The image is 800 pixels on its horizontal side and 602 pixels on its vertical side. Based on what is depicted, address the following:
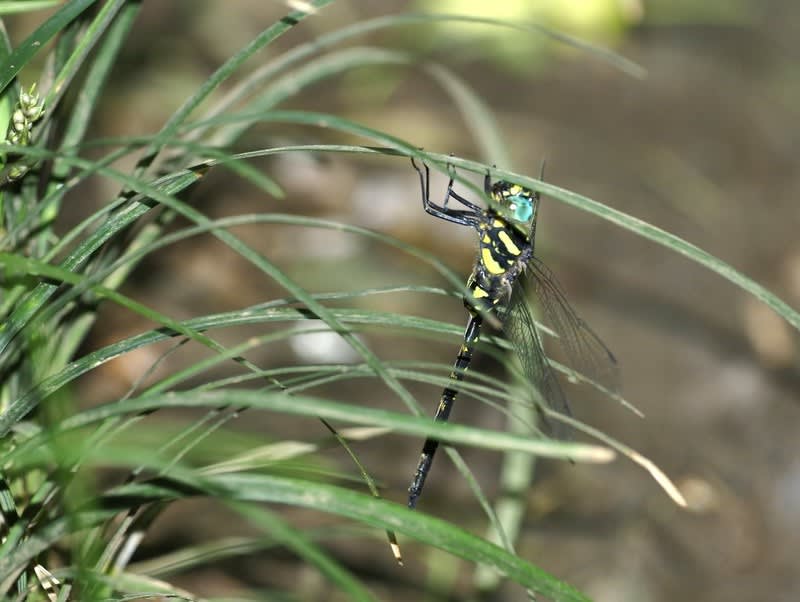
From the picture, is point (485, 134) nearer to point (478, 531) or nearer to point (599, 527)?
point (478, 531)

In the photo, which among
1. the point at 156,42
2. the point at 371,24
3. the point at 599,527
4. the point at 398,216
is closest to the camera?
the point at 371,24

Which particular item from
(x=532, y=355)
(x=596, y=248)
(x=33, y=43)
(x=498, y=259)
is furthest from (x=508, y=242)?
(x=596, y=248)

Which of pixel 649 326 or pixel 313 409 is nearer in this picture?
pixel 313 409

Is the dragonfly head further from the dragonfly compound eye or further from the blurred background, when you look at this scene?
the blurred background

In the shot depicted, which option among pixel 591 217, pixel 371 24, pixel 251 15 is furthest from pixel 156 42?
pixel 371 24

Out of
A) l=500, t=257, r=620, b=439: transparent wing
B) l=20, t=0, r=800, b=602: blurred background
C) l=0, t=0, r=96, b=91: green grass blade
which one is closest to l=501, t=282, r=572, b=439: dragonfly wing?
l=500, t=257, r=620, b=439: transparent wing

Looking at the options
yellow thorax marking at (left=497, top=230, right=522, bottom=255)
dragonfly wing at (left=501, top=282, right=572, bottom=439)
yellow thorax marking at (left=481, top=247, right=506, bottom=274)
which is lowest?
dragonfly wing at (left=501, top=282, right=572, bottom=439)
